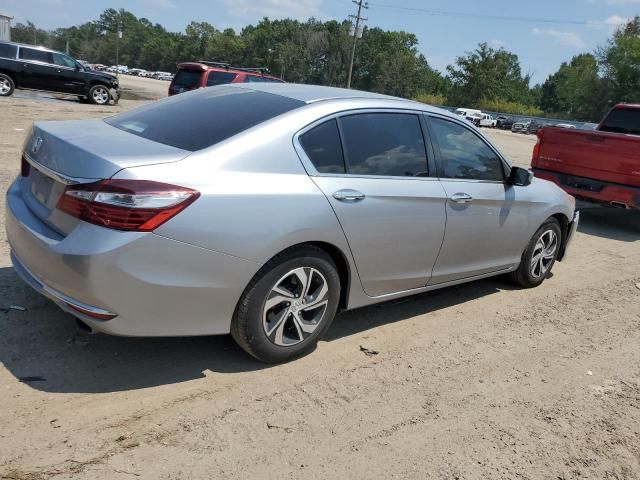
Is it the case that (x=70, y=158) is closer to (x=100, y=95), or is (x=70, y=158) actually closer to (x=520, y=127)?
(x=100, y=95)

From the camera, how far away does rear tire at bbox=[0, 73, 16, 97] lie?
19.3 m

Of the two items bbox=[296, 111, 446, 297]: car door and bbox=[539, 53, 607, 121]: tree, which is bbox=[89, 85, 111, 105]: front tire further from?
bbox=[539, 53, 607, 121]: tree

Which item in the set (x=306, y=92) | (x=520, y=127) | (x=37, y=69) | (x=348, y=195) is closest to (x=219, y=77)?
(x=37, y=69)

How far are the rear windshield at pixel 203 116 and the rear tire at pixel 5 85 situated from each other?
60.1 feet

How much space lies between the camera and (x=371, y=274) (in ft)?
12.4

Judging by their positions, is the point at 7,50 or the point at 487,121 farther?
the point at 487,121

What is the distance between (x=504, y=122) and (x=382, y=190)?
57156 millimetres

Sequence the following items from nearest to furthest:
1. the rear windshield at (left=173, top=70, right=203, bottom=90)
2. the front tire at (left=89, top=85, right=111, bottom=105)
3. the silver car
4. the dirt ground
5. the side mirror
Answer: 1. the dirt ground
2. the silver car
3. the side mirror
4. the rear windshield at (left=173, top=70, right=203, bottom=90)
5. the front tire at (left=89, top=85, right=111, bottom=105)

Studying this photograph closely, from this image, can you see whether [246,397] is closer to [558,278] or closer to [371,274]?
[371,274]

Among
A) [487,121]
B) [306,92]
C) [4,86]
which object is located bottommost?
[4,86]

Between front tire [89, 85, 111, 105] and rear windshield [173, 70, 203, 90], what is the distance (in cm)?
638

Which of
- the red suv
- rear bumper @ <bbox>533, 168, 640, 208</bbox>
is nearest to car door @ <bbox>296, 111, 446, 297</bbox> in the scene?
rear bumper @ <bbox>533, 168, 640, 208</bbox>

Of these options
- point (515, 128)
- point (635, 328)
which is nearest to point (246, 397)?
point (635, 328)

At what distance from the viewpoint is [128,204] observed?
2768 mm
